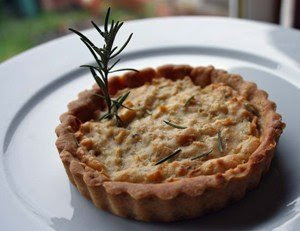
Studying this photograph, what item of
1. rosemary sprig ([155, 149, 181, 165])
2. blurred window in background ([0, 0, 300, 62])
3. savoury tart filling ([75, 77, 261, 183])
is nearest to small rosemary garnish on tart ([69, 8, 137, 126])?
savoury tart filling ([75, 77, 261, 183])

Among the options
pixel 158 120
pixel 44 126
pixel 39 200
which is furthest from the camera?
pixel 44 126

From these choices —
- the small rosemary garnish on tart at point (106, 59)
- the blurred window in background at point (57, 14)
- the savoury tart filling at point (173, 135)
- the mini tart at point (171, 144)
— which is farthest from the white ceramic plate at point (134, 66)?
the blurred window in background at point (57, 14)

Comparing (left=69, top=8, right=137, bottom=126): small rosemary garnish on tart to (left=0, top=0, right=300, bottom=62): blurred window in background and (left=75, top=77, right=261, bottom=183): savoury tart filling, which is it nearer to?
(left=75, top=77, right=261, bottom=183): savoury tart filling

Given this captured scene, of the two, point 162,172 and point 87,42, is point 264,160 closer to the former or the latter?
point 162,172

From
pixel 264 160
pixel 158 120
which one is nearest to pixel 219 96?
pixel 158 120

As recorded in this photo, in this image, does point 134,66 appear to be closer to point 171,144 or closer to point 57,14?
point 171,144

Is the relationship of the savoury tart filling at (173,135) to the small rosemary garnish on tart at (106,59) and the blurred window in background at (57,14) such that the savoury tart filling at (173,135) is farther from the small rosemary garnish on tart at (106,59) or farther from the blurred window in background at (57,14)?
the blurred window in background at (57,14)

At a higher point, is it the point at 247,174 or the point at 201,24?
the point at 201,24

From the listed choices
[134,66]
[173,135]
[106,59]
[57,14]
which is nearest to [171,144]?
[173,135]
